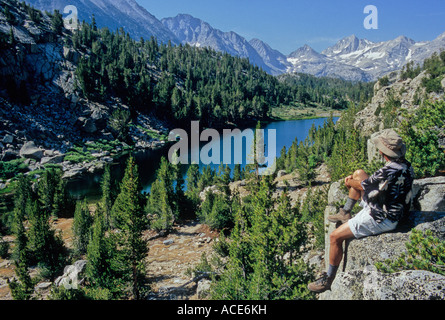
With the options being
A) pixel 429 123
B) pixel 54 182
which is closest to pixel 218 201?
pixel 429 123

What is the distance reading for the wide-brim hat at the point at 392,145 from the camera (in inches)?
233

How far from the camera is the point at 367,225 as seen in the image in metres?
6.51

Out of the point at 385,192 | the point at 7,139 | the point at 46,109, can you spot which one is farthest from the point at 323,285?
the point at 46,109

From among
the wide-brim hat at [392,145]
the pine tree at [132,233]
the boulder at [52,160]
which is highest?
the wide-brim hat at [392,145]

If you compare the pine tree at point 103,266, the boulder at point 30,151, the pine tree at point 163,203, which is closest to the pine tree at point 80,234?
the pine tree at point 163,203

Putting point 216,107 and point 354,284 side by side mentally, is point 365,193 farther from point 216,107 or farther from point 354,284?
point 216,107

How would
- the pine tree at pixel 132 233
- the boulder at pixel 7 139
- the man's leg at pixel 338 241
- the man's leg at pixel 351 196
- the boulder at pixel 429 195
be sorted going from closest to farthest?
the man's leg at pixel 338 241 → the man's leg at pixel 351 196 → the boulder at pixel 429 195 → the pine tree at pixel 132 233 → the boulder at pixel 7 139

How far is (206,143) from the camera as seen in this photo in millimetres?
100562

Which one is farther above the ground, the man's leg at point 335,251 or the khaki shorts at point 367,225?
the khaki shorts at point 367,225

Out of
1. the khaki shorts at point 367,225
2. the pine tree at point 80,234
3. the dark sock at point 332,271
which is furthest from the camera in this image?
the pine tree at point 80,234

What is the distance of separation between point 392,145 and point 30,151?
264ft

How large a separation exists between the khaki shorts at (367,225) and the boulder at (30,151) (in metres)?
78.0

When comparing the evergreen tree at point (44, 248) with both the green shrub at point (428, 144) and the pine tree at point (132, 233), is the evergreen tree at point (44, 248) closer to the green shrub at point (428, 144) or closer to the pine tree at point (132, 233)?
the pine tree at point (132, 233)
